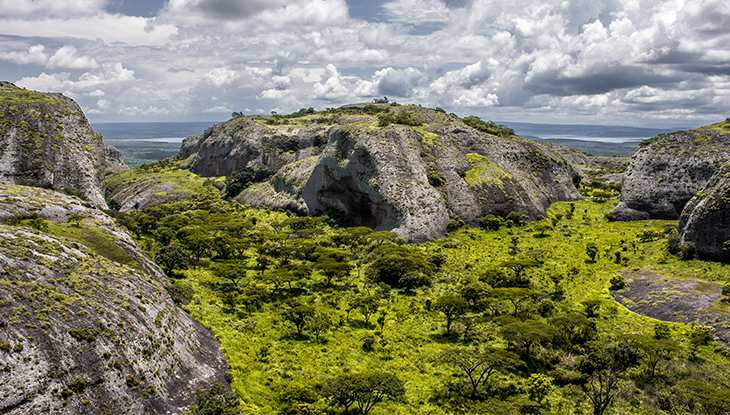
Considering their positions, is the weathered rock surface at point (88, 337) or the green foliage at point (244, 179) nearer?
the weathered rock surface at point (88, 337)

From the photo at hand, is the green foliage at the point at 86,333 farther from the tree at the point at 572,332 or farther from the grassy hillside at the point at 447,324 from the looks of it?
the tree at the point at 572,332

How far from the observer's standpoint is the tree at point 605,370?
907 inches

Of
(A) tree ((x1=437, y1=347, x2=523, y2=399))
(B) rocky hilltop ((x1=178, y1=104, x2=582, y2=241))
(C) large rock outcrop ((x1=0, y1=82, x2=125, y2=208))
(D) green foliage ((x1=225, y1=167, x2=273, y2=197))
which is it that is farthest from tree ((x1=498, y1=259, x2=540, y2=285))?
(D) green foliage ((x1=225, y1=167, x2=273, y2=197))

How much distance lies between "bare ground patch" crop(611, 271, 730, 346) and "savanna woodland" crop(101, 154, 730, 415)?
1.68ft

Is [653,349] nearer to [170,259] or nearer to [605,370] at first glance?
[605,370]

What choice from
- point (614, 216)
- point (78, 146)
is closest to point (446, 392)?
point (614, 216)

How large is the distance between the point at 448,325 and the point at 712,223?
37.7 metres

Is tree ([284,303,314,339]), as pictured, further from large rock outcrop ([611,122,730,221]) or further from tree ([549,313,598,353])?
large rock outcrop ([611,122,730,221])

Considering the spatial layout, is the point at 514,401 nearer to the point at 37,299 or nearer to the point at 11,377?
the point at 11,377

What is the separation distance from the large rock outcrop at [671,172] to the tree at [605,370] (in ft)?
163

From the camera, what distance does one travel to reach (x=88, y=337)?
62.5ft

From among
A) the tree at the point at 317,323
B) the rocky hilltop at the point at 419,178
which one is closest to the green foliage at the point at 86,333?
the tree at the point at 317,323

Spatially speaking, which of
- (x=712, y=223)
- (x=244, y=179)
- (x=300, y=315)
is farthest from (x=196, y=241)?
(x=712, y=223)

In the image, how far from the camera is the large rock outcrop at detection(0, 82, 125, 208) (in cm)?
7412
